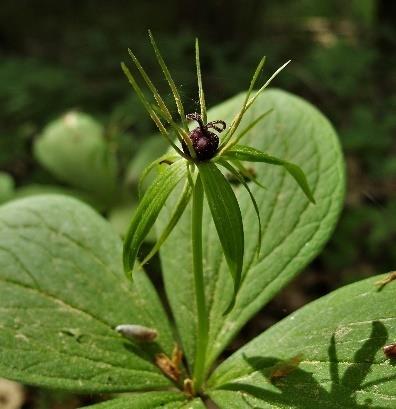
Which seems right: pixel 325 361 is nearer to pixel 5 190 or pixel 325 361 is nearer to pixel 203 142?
pixel 203 142

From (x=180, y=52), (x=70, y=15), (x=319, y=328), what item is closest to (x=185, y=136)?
(x=319, y=328)

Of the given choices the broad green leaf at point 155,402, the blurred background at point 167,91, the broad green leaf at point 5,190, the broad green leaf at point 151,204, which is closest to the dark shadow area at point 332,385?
the broad green leaf at point 155,402

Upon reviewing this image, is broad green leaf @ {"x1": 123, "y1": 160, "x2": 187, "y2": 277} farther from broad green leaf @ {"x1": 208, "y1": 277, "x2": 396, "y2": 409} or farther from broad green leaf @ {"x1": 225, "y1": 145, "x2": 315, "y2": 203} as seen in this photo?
broad green leaf @ {"x1": 208, "y1": 277, "x2": 396, "y2": 409}

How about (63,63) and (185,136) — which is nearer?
(185,136)

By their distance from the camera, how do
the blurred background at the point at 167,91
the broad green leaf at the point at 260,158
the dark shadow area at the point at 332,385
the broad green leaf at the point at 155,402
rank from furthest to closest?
1. the blurred background at the point at 167,91
2. the broad green leaf at the point at 155,402
3. the dark shadow area at the point at 332,385
4. the broad green leaf at the point at 260,158

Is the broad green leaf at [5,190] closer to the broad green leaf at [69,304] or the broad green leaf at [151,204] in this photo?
the broad green leaf at [69,304]

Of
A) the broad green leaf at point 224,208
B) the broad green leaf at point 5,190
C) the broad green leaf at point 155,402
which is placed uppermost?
the broad green leaf at point 5,190

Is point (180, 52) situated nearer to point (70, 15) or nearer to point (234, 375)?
point (70, 15)
